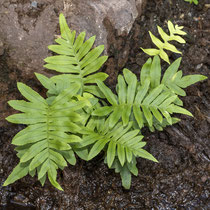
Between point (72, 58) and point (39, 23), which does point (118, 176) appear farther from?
point (39, 23)

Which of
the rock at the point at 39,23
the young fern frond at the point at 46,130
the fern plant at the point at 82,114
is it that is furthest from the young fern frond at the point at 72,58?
the young fern frond at the point at 46,130

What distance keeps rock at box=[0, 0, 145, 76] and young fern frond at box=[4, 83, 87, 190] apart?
60 cm

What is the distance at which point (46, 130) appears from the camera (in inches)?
120

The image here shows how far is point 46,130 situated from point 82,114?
490 millimetres

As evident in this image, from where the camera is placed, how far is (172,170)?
371 cm

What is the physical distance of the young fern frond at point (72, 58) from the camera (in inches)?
132

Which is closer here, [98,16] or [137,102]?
[137,102]

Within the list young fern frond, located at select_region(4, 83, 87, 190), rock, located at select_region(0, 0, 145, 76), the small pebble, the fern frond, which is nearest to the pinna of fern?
the fern frond

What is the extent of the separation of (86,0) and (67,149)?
1850mm

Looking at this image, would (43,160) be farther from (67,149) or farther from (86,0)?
(86,0)

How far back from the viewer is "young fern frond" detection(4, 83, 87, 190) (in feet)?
9.60

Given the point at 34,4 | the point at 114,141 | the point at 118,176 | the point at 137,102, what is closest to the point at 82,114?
the point at 114,141

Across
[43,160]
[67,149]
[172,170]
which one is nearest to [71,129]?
[67,149]

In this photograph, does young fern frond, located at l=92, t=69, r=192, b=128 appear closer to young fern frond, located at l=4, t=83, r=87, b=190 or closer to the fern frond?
the fern frond
